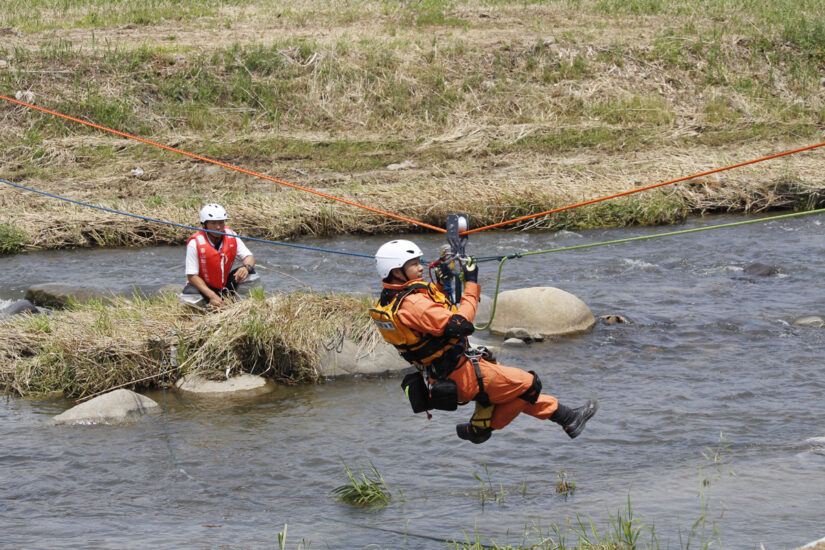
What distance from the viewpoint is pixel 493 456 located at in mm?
8094

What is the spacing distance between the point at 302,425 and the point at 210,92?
50.3 feet

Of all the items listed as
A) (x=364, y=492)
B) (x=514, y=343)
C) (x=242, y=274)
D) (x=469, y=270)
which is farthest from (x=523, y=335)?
(x=469, y=270)

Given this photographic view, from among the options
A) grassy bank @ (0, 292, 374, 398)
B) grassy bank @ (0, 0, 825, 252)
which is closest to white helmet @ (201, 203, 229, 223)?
grassy bank @ (0, 292, 374, 398)

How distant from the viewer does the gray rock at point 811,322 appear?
11250 millimetres

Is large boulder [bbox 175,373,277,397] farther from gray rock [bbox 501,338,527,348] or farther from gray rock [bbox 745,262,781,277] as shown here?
gray rock [bbox 745,262,781,277]

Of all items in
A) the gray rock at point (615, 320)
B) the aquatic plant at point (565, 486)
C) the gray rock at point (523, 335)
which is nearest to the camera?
the aquatic plant at point (565, 486)

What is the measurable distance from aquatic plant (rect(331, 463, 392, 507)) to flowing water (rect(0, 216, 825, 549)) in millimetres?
82

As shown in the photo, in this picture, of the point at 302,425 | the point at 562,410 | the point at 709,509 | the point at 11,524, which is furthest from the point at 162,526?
the point at 709,509

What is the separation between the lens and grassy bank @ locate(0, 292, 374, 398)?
377 inches

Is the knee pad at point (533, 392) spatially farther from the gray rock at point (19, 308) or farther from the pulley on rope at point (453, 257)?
the gray rock at point (19, 308)

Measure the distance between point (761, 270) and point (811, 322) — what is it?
2.40 m

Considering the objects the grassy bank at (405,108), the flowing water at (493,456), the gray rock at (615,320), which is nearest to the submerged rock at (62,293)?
the flowing water at (493,456)

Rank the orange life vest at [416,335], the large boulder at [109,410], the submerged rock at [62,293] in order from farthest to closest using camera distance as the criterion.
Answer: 1. the submerged rock at [62,293]
2. the large boulder at [109,410]
3. the orange life vest at [416,335]

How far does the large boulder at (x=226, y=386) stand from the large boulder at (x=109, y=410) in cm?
55
